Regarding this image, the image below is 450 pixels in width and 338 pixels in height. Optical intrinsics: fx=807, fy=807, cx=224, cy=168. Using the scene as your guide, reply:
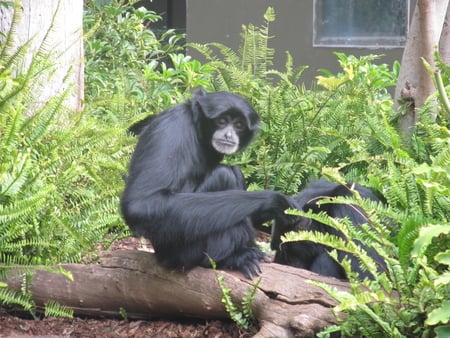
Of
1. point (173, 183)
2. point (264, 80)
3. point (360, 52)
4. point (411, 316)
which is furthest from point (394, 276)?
point (360, 52)

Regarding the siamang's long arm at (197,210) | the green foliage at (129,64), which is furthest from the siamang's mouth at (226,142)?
the green foliage at (129,64)

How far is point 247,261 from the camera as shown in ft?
18.6

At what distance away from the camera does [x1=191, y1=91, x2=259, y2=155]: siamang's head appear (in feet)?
20.3

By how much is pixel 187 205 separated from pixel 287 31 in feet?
29.0

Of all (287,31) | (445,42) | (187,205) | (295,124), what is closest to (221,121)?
(187,205)

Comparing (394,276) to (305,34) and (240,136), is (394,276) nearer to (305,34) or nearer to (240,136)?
(240,136)

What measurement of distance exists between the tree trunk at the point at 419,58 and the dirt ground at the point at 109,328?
2.99 meters

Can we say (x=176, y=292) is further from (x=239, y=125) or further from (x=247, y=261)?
(x=239, y=125)

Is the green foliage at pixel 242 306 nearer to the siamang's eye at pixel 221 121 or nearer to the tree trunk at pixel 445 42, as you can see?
the siamang's eye at pixel 221 121

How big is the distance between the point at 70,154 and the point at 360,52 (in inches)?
329

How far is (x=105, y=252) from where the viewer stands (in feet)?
20.4

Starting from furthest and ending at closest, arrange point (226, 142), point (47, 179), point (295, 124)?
1. point (295, 124)
2. point (47, 179)
3. point (226, 142)

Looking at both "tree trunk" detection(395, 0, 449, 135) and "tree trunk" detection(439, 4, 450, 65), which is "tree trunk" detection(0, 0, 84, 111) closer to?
"tree trunk" detection(395, 0, 449, 135)

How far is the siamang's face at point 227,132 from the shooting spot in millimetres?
6184
